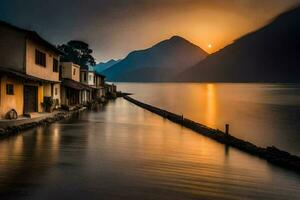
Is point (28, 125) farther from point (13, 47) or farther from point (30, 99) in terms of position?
point (13, 47)

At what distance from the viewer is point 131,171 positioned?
14.9m

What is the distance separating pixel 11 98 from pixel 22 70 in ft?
12.1

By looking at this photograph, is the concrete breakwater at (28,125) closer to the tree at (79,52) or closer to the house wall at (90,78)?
the house wall at (90,78)

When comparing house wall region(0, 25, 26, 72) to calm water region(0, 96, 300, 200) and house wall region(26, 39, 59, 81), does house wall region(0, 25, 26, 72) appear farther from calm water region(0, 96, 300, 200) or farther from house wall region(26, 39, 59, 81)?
calm water region(0, 96, 300, 200)

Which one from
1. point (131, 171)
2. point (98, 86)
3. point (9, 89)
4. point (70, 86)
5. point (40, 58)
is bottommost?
point (131, 171)

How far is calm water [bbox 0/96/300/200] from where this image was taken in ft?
38.8

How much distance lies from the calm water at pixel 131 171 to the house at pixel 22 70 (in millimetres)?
A: 5240

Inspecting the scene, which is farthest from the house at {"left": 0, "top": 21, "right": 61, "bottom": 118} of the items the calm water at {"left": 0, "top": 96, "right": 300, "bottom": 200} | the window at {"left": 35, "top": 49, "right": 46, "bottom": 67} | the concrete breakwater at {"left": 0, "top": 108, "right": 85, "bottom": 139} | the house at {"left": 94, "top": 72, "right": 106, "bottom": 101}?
the house at {"left": 94, "top": 72, "right": 106, "bottom": 101}

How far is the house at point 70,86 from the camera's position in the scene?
1964 inches

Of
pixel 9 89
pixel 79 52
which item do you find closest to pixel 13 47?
pixel 9 89

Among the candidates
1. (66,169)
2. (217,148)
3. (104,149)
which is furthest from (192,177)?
(217,148)

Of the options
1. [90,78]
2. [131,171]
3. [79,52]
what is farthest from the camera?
[79,52]

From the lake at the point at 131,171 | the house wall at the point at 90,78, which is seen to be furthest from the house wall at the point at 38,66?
the house wall at the point at 90,78

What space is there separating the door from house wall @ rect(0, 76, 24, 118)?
1.62 meters
